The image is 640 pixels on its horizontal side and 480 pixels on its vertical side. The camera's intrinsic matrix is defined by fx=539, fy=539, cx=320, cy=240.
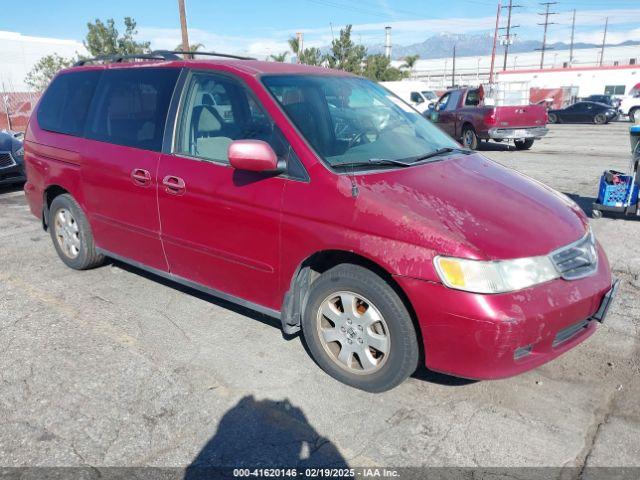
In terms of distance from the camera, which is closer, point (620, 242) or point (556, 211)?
point (556, 211)

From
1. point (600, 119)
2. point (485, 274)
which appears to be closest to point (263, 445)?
point (485, 274)

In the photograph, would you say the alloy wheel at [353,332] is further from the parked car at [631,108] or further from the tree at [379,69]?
the tree at [379,69]

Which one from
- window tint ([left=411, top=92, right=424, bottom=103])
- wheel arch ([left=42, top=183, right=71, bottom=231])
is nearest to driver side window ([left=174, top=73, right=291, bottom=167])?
wheel arch ([left=42, top=183, right=71, bottom=231])

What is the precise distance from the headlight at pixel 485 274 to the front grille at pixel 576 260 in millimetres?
234

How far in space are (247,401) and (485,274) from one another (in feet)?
4.95

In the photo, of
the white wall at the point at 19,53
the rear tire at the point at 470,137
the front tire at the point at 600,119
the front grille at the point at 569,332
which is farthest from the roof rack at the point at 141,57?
the white wall at the point at 19,53

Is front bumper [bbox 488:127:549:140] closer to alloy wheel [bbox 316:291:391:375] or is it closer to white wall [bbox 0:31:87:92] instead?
alloy wheel [bbox 316:291:391:375]

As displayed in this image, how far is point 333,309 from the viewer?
126 inches

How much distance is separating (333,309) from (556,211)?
4.83 feet

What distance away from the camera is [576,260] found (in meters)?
2.98

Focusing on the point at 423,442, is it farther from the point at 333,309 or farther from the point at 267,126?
the point at 267,126

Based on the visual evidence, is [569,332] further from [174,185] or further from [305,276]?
[174,185]

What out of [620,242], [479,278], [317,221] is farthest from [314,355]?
[620,242]

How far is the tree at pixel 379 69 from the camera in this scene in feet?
166
